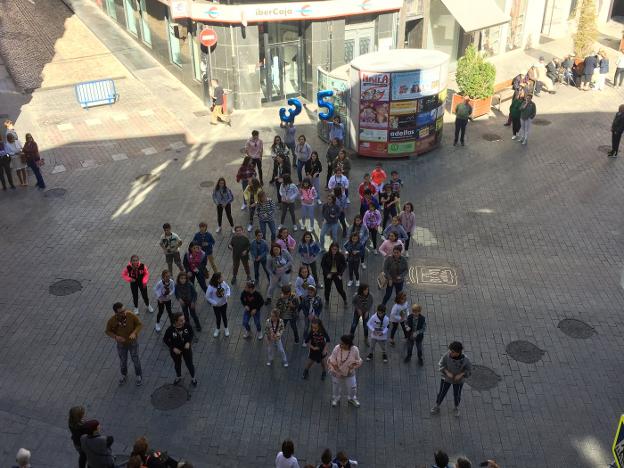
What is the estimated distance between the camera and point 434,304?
13711mm

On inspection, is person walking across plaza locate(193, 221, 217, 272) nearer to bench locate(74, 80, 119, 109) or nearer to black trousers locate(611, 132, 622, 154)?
black trousers locate(611, 132, 622, 154)

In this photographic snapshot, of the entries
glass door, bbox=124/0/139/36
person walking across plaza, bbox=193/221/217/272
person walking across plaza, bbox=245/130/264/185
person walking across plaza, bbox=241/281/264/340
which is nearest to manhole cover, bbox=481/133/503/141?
person walking across plaza, bbox=245/130/264/185

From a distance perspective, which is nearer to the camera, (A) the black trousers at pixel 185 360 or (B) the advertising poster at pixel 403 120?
(A) the black trousers at pixel 185 360

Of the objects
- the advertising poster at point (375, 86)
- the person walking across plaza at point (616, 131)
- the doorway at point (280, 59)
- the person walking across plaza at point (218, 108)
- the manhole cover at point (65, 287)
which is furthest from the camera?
the doorway at point (280, 59)

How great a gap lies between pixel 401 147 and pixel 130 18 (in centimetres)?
2028

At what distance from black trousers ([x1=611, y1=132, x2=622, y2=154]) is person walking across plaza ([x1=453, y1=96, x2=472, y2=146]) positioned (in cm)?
433

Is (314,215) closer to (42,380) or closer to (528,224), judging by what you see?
(528,224)

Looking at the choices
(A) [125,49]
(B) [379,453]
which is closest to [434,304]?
(B) [379,453]

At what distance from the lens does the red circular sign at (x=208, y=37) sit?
926 inches

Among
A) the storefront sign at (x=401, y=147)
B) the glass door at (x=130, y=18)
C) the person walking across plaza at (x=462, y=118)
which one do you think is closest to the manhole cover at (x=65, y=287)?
the storefront sign at (x=401, y=147)

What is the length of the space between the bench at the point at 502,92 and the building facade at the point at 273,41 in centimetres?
445

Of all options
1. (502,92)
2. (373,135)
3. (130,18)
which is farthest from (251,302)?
(130,18)

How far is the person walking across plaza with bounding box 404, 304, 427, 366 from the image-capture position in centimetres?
1125

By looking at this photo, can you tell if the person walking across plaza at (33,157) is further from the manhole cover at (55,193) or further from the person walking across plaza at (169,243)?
the person walking across plaza at (169,243)
